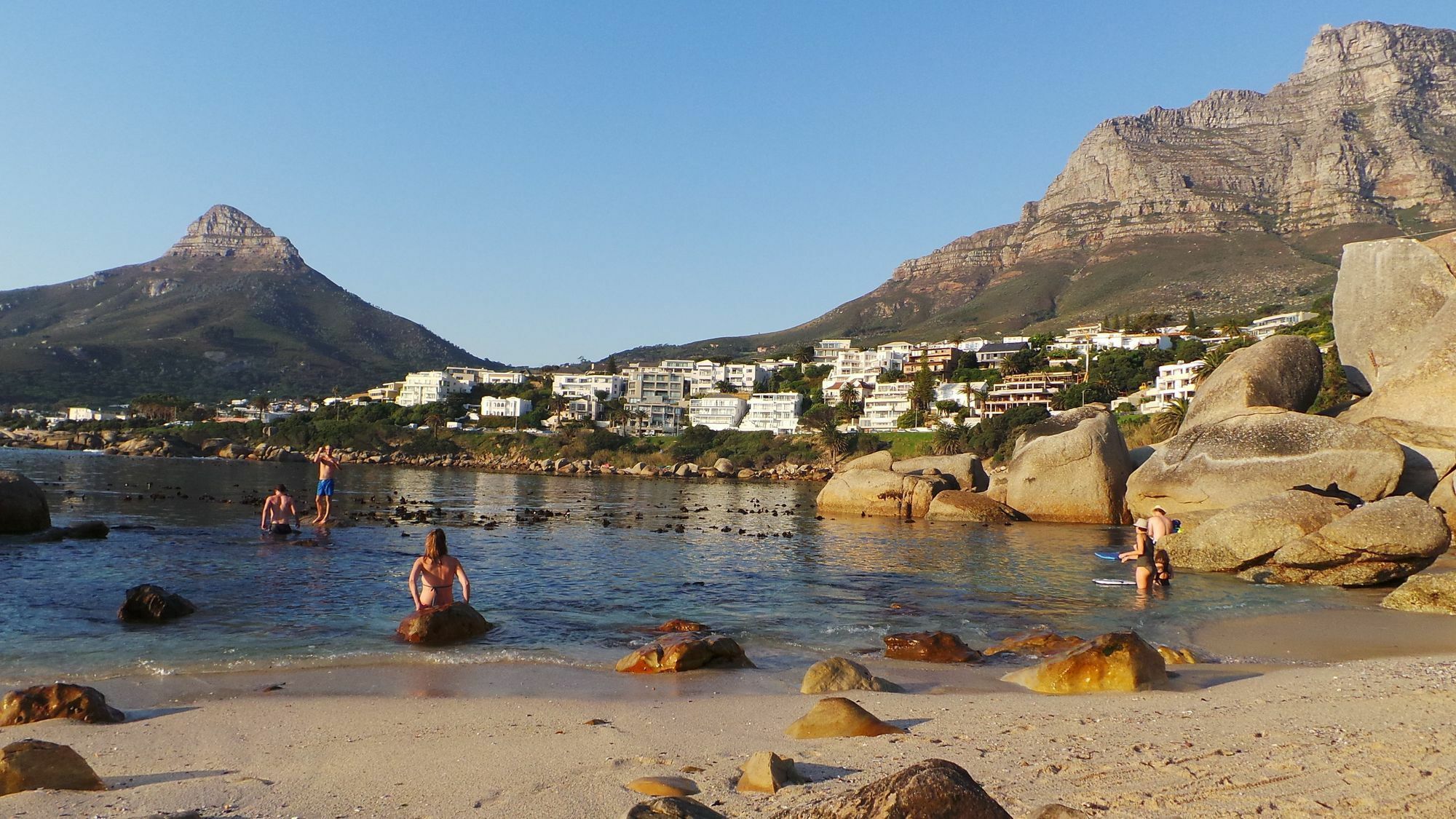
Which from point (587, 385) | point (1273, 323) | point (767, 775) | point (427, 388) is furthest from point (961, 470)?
point (427, 388)

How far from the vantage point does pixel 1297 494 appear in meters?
20.2

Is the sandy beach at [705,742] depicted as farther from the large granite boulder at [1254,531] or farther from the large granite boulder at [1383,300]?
the large granite boulder at [1383,300]

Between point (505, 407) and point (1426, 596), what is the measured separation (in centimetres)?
12756

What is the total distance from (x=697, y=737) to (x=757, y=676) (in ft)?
9.77

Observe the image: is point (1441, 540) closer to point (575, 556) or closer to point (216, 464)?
point (575, 556)

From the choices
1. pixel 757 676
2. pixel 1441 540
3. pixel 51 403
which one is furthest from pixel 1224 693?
pixel 51 403

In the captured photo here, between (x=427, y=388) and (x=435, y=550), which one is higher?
(x=427, y=388)

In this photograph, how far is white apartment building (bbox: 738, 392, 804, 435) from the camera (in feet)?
396

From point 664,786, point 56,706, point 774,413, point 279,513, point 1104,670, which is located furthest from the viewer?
point 774,413

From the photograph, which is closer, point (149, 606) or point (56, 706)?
point (56, 706)

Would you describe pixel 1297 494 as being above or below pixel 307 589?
above

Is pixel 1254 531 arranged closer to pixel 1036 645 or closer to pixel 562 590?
pixel 1036 645

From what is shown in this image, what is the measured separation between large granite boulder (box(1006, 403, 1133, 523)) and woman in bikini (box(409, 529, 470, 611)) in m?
26.9

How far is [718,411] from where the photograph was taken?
5064 inches
